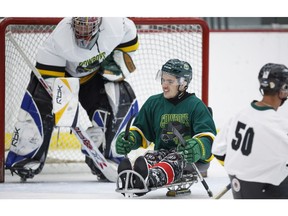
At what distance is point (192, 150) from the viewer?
2.81 meters

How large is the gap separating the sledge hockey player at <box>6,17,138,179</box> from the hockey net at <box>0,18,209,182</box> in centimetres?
11

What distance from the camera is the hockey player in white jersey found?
2422mm

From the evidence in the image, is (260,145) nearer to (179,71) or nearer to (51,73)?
(179,71)

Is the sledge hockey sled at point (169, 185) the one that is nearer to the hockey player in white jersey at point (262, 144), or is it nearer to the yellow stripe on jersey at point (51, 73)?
the hockey player in white jersey at point (262, 144)

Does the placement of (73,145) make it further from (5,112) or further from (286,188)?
(286,188)

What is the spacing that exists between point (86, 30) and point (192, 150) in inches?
26.5

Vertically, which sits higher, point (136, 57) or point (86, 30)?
point (86, 30)

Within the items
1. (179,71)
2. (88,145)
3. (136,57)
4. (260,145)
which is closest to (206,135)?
(179,71)

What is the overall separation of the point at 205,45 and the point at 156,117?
0.75 metres

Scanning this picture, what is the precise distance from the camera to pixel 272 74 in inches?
97.0

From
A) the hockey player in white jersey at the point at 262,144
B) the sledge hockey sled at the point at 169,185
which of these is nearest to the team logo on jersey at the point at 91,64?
the sledge hockey sled at the point at 169,185

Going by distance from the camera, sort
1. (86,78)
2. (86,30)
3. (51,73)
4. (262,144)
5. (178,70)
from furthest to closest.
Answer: (86,78), (51,73), (86,30), (178,70), (262,144)

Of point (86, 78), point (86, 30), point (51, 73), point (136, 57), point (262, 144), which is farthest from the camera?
point (136, 57)

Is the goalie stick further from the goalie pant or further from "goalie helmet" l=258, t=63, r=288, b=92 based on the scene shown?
"goalie helmet" l=258, t=63, r=288, b=92
